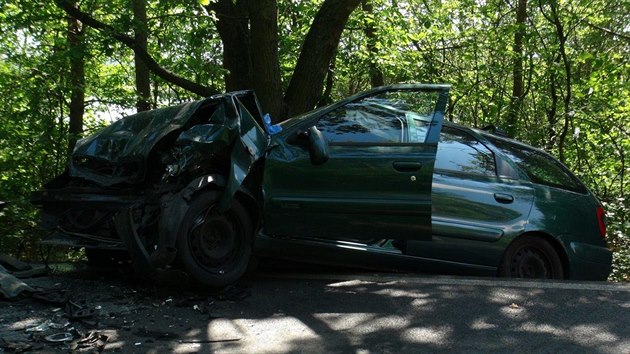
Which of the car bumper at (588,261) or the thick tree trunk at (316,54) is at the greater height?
the thick tree trunk at (316,54)

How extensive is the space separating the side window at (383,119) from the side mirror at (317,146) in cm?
25

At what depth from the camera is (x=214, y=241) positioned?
4723mm

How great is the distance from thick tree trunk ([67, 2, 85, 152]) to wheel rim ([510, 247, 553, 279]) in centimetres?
696

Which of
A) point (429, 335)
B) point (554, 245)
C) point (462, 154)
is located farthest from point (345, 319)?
point (554, 245)

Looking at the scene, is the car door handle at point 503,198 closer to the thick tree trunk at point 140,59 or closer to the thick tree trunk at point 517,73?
the thick tree trunk at point 140,59

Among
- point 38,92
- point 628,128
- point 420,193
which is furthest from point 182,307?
point 628,128

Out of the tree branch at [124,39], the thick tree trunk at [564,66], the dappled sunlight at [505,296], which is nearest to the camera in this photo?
the dappled sunlight at [505,296]

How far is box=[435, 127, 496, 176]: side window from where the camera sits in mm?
5754

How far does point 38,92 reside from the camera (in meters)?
10.4

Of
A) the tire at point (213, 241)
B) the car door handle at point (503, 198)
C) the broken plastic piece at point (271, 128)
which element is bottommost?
the tire at point (213, 241)

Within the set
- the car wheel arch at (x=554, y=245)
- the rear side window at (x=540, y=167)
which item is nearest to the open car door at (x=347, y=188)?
the car wheel arch at (x=554, y=245)

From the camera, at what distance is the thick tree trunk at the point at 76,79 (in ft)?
28.9

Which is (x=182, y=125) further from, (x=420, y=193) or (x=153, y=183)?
(x=420, y=193)

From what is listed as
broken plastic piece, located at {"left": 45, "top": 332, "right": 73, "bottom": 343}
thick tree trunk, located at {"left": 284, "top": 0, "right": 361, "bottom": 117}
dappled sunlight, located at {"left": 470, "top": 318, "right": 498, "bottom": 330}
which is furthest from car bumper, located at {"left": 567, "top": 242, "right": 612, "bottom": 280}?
broken plastic piece, located at {"left": 45, "top": 332, "right": 73, "bottom": 343}
